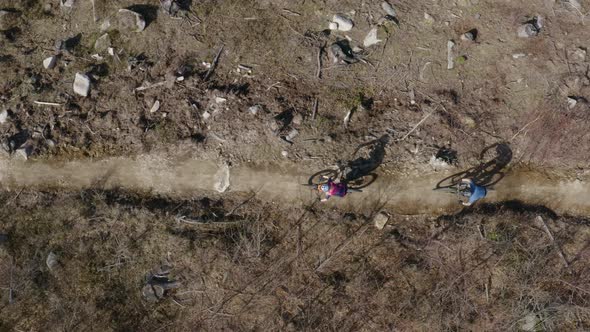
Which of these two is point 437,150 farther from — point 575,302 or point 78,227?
point 78,227

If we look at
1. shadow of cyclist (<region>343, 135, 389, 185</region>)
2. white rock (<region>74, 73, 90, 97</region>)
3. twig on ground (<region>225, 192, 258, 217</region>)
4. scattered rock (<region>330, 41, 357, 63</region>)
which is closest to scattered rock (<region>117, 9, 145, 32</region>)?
white rock (<region>74, 73, 90, 97</region>)

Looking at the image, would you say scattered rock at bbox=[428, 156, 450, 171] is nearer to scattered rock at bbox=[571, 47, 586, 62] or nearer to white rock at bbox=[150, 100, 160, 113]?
scattered rock at bbox=[571, 47, 586, 62]

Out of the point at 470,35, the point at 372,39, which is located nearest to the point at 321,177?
the point at 372,39

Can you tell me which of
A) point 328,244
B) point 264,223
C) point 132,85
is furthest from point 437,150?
point 132,85

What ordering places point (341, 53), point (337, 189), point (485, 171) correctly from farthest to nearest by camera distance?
1. point (485, 171)
2. point (341, 53)
3. point (337, 189)

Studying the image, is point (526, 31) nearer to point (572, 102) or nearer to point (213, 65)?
point (572, 102)
